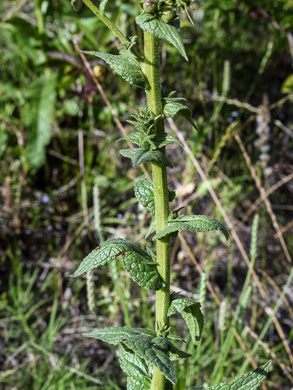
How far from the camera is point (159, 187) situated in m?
0.85

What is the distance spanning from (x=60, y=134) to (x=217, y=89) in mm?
1087

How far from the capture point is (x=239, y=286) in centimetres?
229

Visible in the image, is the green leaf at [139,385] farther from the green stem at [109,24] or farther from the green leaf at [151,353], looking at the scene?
the green stem at [109,24]

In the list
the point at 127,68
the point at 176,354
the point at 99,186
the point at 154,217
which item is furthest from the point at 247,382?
the point at 99,186

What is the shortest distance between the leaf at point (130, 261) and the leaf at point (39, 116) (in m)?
1.45

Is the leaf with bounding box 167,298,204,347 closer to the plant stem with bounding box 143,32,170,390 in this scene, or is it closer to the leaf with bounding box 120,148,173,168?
the plant stem with bounding box 143,32,170,390

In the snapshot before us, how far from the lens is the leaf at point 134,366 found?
97 centimetres

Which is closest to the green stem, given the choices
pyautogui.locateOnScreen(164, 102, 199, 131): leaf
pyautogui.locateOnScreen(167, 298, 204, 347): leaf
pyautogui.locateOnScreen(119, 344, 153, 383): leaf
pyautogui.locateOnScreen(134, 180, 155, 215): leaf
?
pyautogui.locateOnScreen(164, 102, 199, 131): leaf

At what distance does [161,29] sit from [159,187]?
290 millimetres

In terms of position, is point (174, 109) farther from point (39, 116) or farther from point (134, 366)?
point (39, 116)

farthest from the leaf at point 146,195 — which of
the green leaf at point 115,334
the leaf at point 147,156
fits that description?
the green leaf at point 115,334

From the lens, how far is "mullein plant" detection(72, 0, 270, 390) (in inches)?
28.9

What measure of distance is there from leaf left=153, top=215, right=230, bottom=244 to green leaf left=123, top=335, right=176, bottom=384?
0.20 m

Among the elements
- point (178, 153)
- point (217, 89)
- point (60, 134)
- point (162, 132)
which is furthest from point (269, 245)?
point (162, 132)
